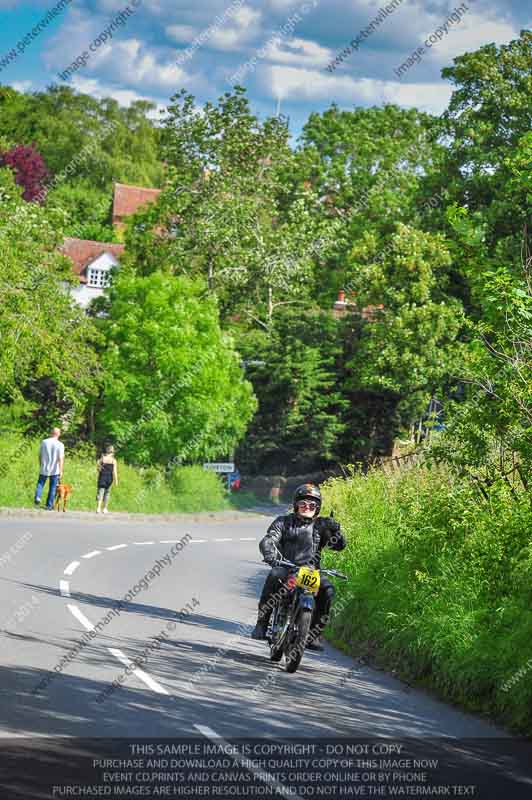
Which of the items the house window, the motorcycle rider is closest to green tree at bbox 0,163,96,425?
the motorcycle rider

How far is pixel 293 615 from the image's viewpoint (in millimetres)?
12750

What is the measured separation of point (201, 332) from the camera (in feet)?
138

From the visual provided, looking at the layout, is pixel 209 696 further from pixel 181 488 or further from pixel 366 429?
pixel 366 429

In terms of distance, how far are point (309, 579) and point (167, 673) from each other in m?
1.83

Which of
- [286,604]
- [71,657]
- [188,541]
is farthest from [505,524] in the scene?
[188,541]

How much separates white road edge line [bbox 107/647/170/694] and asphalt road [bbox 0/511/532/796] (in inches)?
0.5

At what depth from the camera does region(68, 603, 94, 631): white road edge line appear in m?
14.5

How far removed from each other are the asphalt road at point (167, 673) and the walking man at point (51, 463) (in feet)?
31.3

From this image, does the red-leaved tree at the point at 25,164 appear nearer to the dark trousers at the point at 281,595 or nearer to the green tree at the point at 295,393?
the green tree at the point at 295,393

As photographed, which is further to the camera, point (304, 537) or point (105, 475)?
point (105, 475)

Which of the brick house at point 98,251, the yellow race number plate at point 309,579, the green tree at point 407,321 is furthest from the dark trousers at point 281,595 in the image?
the brick house at point 98,251

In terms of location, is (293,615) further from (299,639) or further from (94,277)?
(94,277)

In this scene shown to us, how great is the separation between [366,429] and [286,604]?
38.9 metres

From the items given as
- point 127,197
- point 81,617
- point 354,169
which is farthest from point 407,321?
point 127,197
